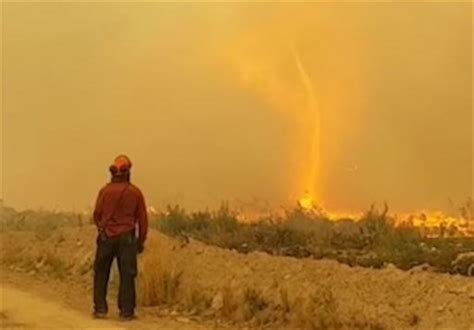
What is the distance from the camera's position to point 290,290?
14.8 metres

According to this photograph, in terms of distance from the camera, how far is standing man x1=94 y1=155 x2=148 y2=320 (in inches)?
545

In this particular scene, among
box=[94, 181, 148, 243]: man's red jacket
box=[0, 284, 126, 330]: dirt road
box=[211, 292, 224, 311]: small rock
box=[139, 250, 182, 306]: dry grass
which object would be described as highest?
box=[94, 181, 148, 243]: man's red jacket

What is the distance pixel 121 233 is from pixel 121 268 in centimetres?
52

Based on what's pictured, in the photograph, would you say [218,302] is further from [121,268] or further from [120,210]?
[120,210]

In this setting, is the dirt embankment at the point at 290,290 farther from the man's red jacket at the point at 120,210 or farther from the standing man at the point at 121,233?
the man's red jacket at the point at 120,210

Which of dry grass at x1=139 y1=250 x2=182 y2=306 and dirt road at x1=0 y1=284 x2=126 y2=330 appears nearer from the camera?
dirt road at x1=0 y1=284 x2=126 y2=330

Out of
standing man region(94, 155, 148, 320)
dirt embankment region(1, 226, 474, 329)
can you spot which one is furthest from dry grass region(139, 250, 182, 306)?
standing man region(94, 155, 148, 320)

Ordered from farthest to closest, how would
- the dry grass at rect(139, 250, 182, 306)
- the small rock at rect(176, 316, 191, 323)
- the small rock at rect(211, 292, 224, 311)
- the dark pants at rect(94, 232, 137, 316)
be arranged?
the dry grass at rect(139, 250, 182, 306), the small rock at rect(211, 292, 224, 311), the small rock at rect(176, 316, 191, 323), the dark pants at rect(94, 232, 137, 316)

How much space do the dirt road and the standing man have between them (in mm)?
466

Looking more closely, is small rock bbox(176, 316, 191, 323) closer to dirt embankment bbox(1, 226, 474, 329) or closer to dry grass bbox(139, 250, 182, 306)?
dirt embankment bbox(1, 226, 474, 329)

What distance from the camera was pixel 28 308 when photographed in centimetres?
1479

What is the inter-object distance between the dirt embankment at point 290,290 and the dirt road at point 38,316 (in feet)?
5.50

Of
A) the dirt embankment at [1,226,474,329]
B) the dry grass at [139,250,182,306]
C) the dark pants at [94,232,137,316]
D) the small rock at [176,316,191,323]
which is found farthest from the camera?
the dry grass at [139,250,182,306]

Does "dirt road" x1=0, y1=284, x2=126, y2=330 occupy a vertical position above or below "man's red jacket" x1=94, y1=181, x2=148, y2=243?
below
